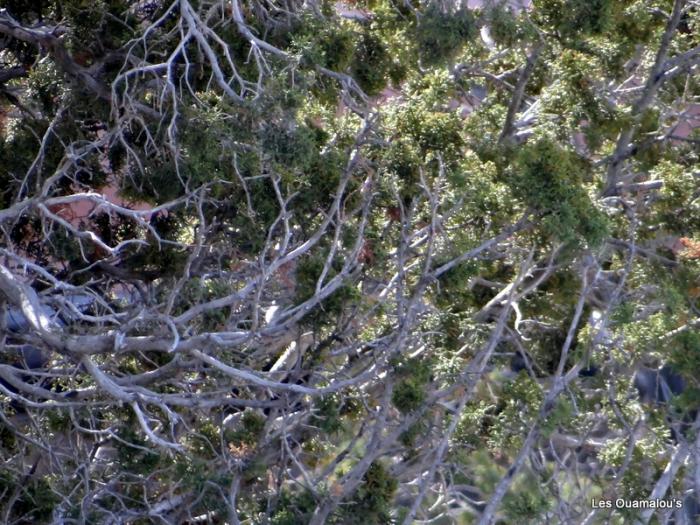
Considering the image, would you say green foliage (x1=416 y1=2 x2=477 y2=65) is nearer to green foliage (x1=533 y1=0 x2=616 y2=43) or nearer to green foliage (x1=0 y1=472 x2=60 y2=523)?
green foliage (x1=533 y1=0 x2=616 y2=43)

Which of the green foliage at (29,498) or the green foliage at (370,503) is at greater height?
the green foliage at (29,498)

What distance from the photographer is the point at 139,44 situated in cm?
697

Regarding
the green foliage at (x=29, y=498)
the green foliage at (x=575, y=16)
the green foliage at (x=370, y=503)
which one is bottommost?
the green foliage at (x=370, y=503)

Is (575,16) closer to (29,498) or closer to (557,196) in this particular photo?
(557,196)

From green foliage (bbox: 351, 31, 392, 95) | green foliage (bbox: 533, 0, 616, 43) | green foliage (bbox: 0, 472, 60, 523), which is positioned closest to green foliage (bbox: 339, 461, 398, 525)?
green foliage (bbox: 0, 472, 60, 523)

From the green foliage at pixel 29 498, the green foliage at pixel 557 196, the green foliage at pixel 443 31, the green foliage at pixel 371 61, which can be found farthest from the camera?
the green foliage at pixel 371 61

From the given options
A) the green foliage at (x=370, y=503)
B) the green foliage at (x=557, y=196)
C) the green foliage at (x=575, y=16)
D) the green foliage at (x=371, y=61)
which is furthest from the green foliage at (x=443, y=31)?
the green foliage at (x=370, y=503)

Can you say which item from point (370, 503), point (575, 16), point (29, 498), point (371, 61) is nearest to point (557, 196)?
point (575, 16)

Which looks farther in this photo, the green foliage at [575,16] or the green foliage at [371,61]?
the green foliage at [371,61]

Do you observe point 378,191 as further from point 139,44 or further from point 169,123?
point 139,44

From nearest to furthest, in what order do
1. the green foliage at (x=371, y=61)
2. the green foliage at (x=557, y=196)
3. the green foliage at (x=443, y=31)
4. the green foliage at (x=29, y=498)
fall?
the green foliage at (x=557, y=196) < the green foliage at (x=443, y=31) < the green foliage at (x=29, y=498) < the green foliage at (x=371, y=61)

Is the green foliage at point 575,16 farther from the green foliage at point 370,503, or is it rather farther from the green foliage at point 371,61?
the green foliage at point 370,503

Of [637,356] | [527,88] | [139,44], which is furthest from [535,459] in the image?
[139,44]

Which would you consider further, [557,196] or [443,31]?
[443,31]
